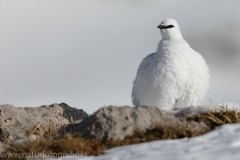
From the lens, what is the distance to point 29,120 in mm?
12367

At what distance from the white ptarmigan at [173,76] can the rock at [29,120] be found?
6.04 ft

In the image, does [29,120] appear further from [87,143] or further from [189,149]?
[189,149]

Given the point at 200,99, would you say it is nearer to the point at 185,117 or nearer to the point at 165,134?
the point at 185,117

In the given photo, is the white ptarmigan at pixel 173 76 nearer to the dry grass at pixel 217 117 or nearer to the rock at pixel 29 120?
the rock at pixel 29 120

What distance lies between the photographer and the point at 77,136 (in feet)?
27.1

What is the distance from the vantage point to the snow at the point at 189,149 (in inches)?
276

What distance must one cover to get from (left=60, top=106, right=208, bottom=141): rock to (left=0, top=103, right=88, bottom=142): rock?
2.53 meters

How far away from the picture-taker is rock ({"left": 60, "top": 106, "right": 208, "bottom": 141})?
8.09 m

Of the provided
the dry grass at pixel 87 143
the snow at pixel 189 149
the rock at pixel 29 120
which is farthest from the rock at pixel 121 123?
the rock at pixel 29 120

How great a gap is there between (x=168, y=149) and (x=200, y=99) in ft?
18.3

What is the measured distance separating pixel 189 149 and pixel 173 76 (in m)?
5.04

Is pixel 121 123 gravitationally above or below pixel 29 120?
above

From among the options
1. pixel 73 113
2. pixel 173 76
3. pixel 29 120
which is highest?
pixel 173 76

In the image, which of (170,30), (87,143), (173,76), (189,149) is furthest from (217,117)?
(170,30)
